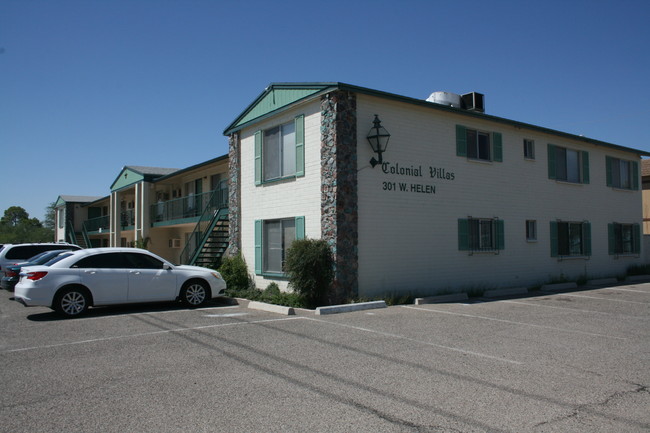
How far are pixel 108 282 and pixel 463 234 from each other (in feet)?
33.2

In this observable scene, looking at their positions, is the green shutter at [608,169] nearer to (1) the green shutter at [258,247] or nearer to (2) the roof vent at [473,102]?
(2) the roof vent at [473,102]

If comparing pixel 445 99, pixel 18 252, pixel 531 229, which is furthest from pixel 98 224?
pixel 531 229

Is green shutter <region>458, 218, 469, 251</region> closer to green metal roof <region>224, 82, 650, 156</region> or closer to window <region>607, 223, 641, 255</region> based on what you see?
green metal roof <region>224, 82, 650, 156</region>

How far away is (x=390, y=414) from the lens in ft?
17.1

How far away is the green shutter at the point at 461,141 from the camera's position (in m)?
16.3

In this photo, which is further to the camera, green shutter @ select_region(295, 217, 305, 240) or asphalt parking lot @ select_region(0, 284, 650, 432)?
green shutter @ select_region(295, 217, 305, 240)

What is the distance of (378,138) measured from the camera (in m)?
13.9

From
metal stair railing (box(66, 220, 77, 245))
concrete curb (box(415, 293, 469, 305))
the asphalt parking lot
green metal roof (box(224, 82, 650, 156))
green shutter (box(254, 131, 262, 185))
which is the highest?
green metal roof (box(224, 82, 650, 156))

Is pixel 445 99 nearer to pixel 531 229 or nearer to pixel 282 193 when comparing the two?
pixel 531 229

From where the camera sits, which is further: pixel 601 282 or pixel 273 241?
pixel 601 282

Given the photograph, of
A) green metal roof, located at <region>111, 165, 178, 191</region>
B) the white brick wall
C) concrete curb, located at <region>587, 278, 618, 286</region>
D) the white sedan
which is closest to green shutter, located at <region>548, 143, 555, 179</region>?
concrete curb, located at <region>587, 278, 618, 286</region>

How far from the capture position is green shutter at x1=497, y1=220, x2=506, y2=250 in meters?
17.1

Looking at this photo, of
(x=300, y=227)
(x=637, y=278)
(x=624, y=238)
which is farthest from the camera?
(x=624, y=238)

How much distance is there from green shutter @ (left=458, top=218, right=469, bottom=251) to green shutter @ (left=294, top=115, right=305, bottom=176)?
17.0 ft
